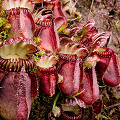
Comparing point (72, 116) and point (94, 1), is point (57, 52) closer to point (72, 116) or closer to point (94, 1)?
point (72, 116)

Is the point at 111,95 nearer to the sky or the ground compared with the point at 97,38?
nearer to the ground

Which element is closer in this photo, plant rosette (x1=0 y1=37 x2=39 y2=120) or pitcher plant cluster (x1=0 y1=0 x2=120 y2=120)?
plant rosette (x1=0 y1=37 x2=39 y2=120)

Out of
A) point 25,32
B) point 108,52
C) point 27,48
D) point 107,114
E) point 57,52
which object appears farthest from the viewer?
point 107,114

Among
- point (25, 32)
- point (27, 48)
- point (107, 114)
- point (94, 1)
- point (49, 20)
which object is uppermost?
point (94, 1)

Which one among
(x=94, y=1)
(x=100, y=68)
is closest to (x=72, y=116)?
(x=100, y=68)

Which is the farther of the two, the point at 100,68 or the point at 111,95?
the point at 111,95

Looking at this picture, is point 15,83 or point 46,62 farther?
point 46,62

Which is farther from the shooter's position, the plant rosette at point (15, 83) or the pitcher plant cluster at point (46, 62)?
the pitcher plant cluster at point (46, 62)

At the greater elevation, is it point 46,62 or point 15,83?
point 46,62
